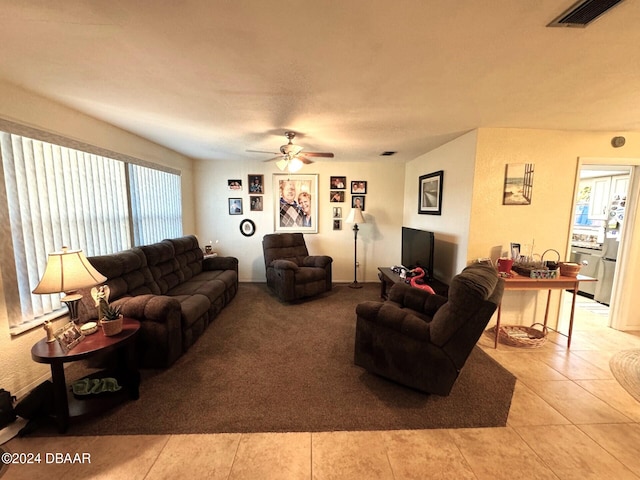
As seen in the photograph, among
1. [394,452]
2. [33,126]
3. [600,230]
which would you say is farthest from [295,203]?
[600,230]

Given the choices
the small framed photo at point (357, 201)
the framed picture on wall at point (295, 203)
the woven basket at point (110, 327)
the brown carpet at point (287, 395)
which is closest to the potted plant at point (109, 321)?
the woven basket at point (110, 327)

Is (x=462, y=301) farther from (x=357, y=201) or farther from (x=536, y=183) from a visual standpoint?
(x=357, y=201)

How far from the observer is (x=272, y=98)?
211cm

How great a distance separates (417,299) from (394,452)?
133cm

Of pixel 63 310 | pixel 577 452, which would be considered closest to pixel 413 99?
pixel 577 452

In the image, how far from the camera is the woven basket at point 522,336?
278 cm

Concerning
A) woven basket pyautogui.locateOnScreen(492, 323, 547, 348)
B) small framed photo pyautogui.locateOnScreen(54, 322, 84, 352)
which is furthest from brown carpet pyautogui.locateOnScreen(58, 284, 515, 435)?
small framed photo pyautogui.locateOnScreen(54, 322, 84, 352)

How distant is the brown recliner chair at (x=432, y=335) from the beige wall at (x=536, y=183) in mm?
1199

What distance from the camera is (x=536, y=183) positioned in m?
2.96

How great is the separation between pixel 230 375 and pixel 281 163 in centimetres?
219

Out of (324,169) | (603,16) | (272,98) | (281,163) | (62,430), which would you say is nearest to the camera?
(603,16)

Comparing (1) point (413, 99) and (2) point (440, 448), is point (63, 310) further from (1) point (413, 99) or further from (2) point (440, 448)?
(1) point (413, 99)

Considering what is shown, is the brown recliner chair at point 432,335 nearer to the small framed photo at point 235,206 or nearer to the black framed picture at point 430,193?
the black framed picture at point 430,193

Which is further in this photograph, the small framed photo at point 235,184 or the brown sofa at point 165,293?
the small framed photo at point 235,184
